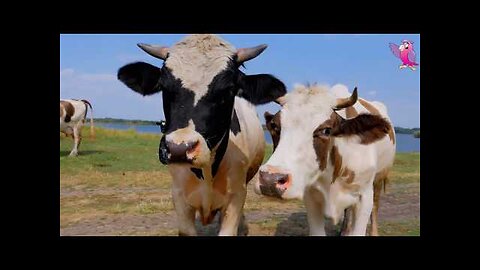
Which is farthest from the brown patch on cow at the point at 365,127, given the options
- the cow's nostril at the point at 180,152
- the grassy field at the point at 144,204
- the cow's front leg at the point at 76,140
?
the cow's front leg at the point at 76,140

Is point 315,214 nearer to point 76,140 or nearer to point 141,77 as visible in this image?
point 141,77

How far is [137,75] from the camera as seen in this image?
194 inches

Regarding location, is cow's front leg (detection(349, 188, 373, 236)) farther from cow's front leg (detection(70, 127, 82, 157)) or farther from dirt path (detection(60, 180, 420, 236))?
cow's front leg (detection(70, 127, 82, 157))

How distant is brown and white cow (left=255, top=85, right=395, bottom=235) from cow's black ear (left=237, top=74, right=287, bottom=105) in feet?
0.80

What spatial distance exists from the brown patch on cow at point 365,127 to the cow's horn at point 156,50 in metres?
1.91

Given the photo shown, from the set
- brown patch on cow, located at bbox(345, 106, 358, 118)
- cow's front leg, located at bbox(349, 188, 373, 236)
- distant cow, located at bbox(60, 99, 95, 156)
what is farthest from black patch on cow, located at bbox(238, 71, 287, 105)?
distant cow, located at bbox(60, 99, 95, 156)

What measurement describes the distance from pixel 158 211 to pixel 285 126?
5.03 m

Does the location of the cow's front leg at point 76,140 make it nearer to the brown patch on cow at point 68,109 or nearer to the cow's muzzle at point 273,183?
the brown patch on cow at point 68,109

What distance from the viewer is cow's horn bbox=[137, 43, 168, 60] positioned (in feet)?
15.2

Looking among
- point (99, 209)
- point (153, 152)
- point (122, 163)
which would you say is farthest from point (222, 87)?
point (153, 152)

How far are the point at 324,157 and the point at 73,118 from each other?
1472 cm

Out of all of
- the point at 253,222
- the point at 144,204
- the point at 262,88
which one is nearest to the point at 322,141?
the point at 262,88

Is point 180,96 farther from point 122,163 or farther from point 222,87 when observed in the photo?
point 122,163

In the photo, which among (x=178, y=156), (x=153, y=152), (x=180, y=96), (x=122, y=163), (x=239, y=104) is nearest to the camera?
(x=178, y=156)
